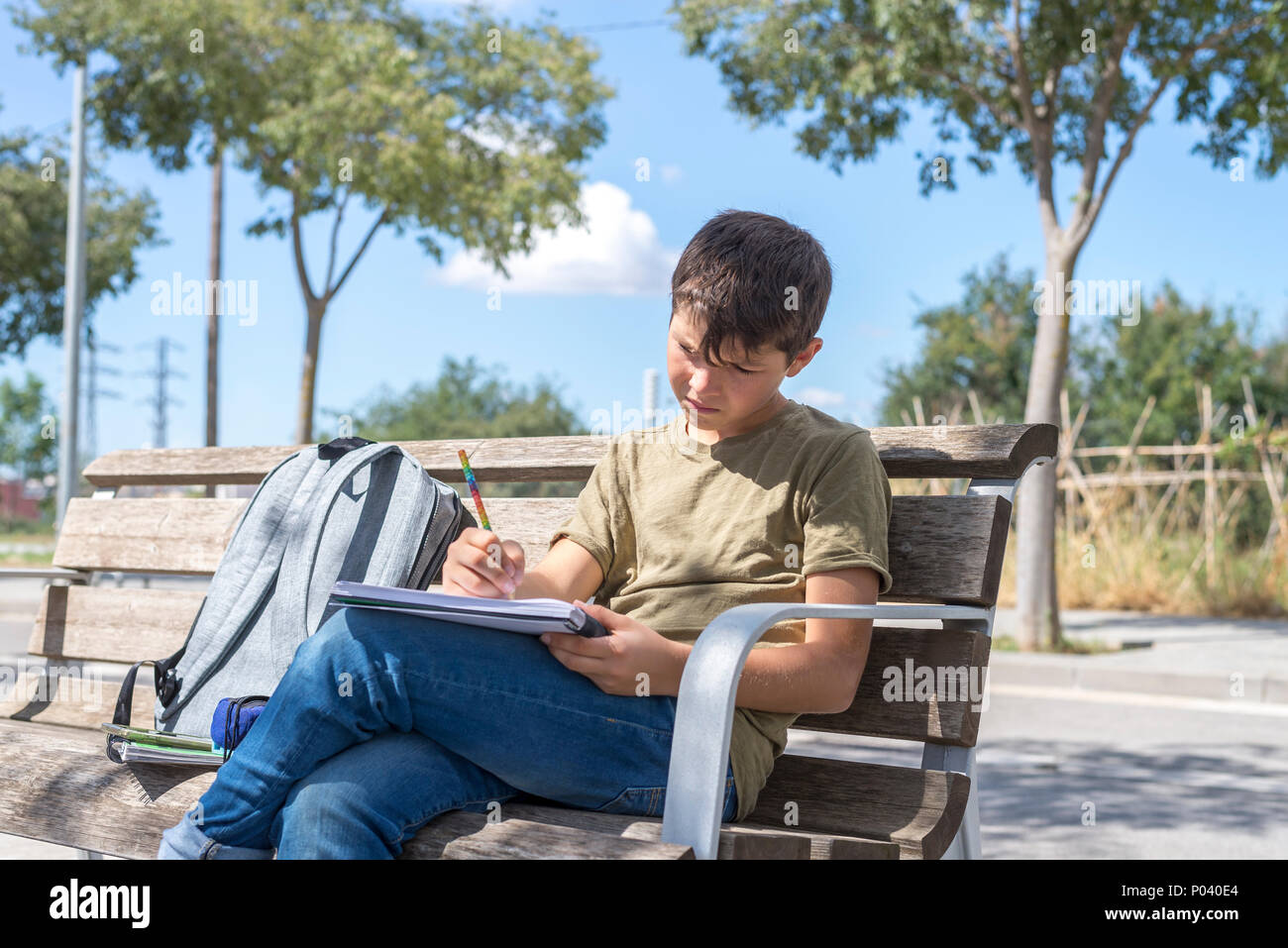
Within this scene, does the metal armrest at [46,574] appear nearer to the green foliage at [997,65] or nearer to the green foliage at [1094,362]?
the green foliage at [997,65]

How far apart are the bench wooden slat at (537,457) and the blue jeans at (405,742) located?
811 mm

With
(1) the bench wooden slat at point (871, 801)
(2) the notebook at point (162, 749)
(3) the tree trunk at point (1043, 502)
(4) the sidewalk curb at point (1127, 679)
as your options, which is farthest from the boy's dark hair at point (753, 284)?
(3) the tree trunk at point (1043, 502)

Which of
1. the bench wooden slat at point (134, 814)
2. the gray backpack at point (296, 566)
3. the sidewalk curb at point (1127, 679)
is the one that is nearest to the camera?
the bench wooden slat at point (134, 814)

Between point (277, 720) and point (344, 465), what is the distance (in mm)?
1014

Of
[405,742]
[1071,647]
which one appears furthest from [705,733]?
[1071,647]

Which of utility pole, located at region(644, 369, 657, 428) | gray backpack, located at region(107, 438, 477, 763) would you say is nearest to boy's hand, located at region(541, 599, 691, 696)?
gray backpack, located at region(107, 438, 477, 763)

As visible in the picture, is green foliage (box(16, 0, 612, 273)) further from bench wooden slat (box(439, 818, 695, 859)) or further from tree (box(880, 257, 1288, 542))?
bench wooden slat (box(439, 818, 695, 859))

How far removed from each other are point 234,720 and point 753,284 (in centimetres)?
112

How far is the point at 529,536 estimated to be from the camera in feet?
9.21

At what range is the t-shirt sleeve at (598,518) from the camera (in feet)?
7.80

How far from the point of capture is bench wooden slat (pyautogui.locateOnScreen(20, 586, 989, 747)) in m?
2.14

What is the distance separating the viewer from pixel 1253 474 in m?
13.4

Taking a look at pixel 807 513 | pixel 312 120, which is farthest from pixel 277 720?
pixel 312 120
